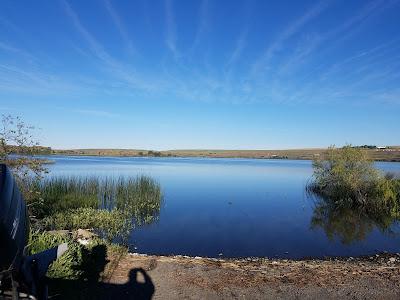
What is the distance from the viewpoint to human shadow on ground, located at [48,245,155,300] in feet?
23.7

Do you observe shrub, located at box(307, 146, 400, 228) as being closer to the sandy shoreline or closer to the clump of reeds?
the clump of reeds

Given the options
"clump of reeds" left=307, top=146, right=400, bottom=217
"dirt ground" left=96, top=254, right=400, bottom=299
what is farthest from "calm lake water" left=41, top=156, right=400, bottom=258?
"dirt ground" left=96, top=254, right=400, bottom=299

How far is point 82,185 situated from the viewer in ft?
82.1

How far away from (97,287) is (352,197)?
22.9 meters

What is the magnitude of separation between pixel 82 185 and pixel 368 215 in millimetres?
16613

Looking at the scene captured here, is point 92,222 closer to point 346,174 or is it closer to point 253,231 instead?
point 253,231

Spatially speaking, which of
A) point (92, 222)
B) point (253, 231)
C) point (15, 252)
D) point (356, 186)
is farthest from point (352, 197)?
point (15, 252)

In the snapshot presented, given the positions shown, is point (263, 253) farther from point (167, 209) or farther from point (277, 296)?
point (167, 209)

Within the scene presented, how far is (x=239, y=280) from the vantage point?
335 inches

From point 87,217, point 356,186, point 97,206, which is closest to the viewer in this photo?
point 87,217

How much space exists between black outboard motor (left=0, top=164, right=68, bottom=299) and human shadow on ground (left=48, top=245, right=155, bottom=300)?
111 inches

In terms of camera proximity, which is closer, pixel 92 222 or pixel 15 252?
pixel 15 252

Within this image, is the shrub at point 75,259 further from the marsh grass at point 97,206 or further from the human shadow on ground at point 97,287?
the marsh grass at point 97,206

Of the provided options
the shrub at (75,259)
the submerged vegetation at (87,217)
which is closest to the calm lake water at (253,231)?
the submerged vegetation at (87,217)
